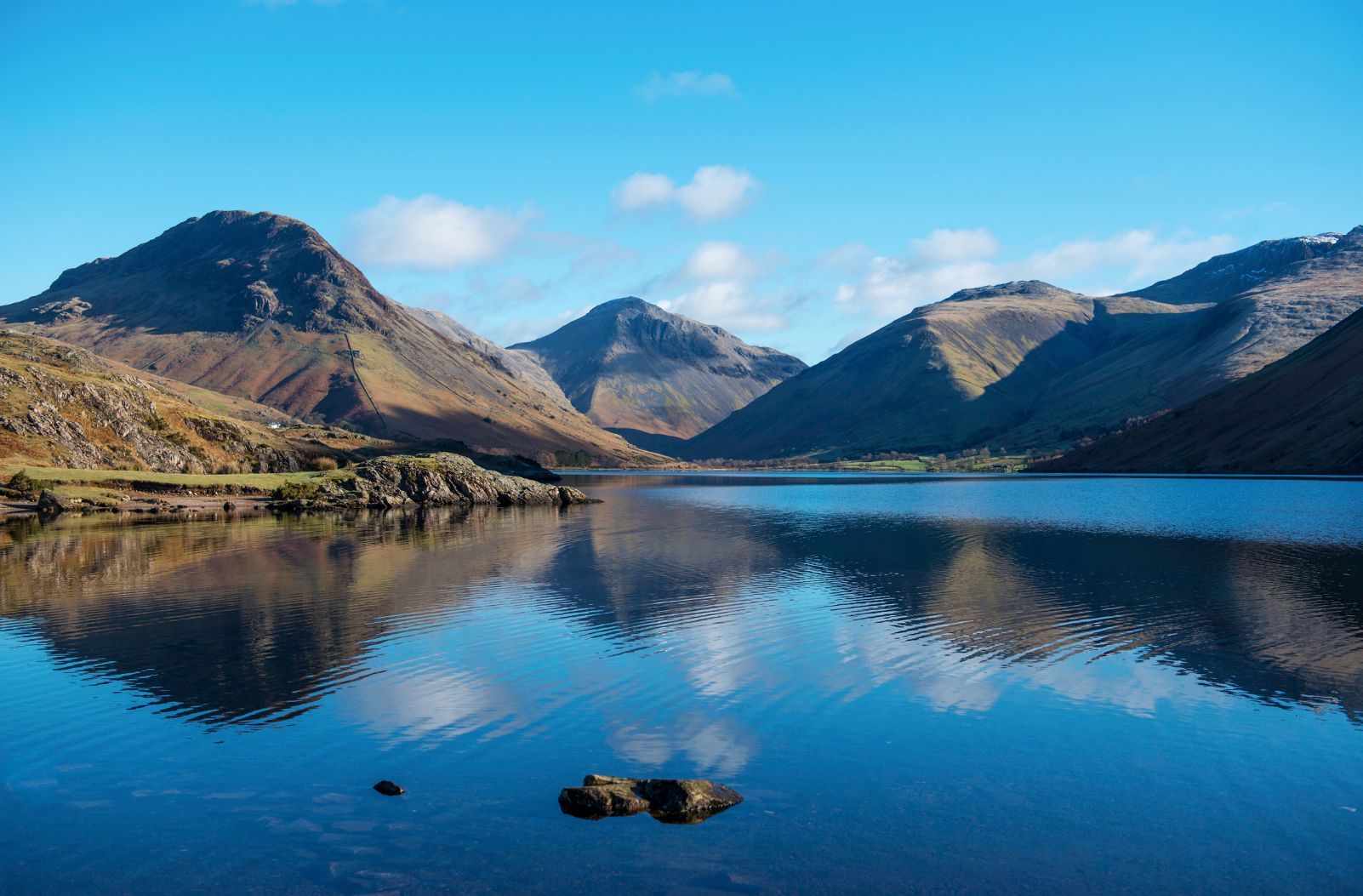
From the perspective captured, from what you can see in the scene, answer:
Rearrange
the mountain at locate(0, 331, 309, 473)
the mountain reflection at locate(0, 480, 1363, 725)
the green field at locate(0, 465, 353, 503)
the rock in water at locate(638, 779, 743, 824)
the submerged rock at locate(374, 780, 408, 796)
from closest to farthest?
the rock in water at locate(638, 779, 743, 824) < the submerged rock at locate(374, 780, 408, 796) < the mountain reflection at locate(0, 480, 1363, 725) < the green field at locate(0, 465, 353, 503) < the mountain at locate(0, 331, 309, 473)

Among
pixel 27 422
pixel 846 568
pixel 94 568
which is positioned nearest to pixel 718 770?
pixel 846 568

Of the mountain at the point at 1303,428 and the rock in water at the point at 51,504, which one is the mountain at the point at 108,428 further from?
the mountain at the point at 1303,428

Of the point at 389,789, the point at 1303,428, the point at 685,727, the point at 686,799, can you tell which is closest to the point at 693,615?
the point at 685,727

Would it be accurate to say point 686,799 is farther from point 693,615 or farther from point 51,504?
point 51,504

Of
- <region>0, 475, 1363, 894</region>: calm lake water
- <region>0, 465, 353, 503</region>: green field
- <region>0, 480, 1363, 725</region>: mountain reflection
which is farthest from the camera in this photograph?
<region>0, 465, 353, 503</region>: green field

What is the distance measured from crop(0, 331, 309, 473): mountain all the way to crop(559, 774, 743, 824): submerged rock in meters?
108

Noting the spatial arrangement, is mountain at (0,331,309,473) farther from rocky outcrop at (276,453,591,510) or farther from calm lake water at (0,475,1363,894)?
calm lake water at (0,475,1363,894)

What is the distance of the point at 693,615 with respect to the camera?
3853 centimetres

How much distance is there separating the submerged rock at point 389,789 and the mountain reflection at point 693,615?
162 inches

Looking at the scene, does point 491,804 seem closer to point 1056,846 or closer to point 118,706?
point 1056,846

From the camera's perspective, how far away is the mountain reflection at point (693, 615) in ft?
85.0

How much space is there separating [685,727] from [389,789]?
7.62m

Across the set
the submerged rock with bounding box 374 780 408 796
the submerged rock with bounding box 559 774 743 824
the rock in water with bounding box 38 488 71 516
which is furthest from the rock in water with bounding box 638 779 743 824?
the rock in water with bounding box 38 488 71 516

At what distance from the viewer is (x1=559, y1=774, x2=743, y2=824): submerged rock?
17125 millimetres
